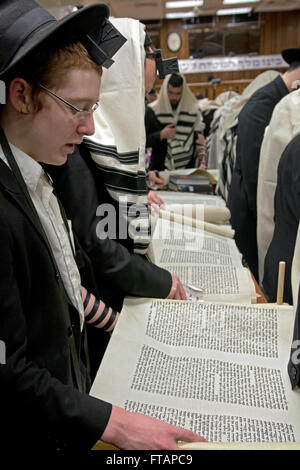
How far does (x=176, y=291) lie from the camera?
1.23 m

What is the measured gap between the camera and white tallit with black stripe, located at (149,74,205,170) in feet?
11.6

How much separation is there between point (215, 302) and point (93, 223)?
0.39 m

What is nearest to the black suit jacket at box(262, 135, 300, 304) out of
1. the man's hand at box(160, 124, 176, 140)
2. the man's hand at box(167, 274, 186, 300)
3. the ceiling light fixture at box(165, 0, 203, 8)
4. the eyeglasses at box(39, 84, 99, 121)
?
the man's hand at box(167, 274, 186, 300)

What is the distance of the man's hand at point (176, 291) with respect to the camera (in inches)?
48.0

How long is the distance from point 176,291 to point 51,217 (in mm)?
524

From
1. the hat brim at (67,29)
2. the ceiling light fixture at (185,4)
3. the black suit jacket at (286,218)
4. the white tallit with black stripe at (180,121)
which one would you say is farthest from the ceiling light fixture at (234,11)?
the hat brim at (67,29)

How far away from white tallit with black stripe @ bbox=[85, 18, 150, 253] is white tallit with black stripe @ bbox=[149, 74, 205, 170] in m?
2.37

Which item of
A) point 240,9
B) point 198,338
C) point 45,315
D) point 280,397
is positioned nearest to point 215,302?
point 198,338

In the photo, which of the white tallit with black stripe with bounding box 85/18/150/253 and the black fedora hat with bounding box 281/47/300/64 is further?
the black fedora hat with bounding box 281/47/300/64

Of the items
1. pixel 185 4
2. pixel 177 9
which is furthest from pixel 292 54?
pixel 177 9

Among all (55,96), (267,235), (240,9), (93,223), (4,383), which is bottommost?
(267,235)

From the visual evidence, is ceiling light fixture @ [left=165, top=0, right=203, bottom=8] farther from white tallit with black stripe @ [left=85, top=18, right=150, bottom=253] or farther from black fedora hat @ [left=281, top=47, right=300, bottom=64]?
white tallit with black stripe @ [left=85, top=18, right=150, bottom=253]
